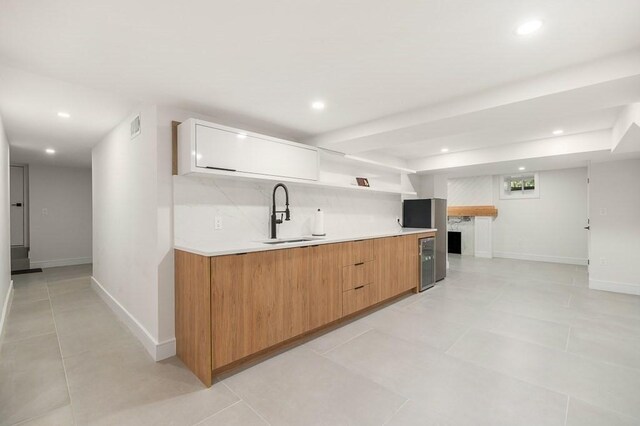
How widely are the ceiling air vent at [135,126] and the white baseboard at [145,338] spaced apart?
1.95m

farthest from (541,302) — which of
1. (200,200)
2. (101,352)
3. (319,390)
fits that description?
(101,352)

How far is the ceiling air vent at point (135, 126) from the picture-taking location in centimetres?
288

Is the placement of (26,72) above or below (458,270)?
above

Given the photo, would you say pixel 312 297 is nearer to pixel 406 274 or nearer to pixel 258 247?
pixel 258 247

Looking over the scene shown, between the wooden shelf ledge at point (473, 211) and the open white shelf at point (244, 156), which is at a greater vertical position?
the open white shelf at point (244, 156)

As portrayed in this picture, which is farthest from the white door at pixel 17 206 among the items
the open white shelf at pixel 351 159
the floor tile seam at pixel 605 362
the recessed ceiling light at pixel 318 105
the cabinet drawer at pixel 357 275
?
the floor tile seam at pixel 605 362

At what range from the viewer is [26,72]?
2.12m

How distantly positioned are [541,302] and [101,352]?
210 inches

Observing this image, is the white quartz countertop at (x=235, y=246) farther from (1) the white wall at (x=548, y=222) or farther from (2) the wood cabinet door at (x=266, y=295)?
(1) the white wall at (x=548, y=222)

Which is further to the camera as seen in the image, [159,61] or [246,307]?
[246,307]

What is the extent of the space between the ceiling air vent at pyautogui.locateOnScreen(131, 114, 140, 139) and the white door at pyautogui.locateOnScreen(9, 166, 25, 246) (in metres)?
5.55

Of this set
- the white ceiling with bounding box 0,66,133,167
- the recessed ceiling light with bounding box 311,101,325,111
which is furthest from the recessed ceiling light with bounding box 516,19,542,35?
the white ceiling with bounding box 0,66,133,167

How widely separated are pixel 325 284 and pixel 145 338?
71.5 inches

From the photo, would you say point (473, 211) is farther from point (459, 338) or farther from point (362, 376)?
point (362, 376)
